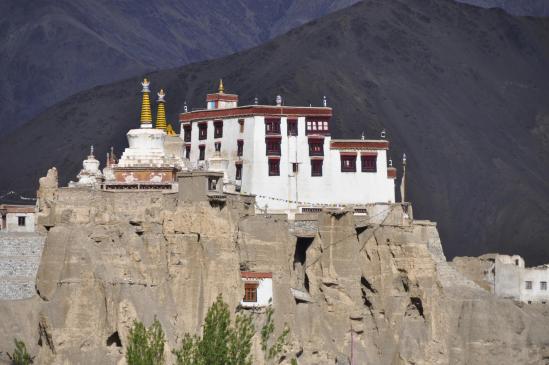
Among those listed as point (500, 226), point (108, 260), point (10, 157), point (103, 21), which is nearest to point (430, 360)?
point (108, 260)

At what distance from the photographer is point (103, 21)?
19850cm

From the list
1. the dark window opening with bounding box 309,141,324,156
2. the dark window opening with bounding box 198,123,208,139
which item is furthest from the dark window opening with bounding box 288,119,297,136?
the dark window opening with bounding box 198,123,208,139

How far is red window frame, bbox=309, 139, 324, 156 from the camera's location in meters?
99.6

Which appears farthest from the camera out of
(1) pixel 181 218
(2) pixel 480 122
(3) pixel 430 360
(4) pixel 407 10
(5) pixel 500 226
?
(4) pixel 407 10

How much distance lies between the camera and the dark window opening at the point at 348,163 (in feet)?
329

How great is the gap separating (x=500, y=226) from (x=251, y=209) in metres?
53.8

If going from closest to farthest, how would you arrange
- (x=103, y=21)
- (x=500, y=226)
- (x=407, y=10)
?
(x=500, y=226)
(x=407, y=10)
(x=103, y=21)

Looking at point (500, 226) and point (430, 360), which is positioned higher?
point (500, 226)

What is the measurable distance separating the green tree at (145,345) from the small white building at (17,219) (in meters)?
11.1

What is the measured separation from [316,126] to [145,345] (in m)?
24.0

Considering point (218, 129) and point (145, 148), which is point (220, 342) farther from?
point (218, 129)

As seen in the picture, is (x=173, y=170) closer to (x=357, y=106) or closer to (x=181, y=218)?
(x=181, y=218)

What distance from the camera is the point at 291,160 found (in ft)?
325

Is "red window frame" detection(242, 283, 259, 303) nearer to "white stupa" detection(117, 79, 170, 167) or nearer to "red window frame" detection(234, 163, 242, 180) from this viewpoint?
"white stupa" detection(117, 79, 170, 167)
